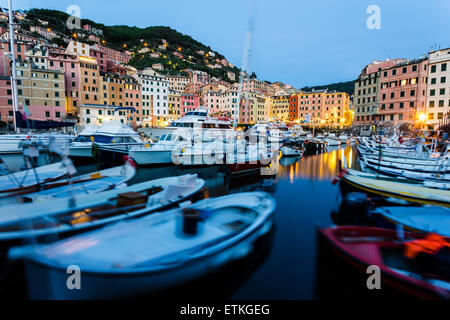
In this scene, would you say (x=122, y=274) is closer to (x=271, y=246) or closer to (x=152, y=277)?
(x=152, y=277)

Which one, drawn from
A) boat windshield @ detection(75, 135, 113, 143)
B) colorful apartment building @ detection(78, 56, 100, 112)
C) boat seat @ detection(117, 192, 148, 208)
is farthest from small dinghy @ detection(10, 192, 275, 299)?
colorful apartment building @ detection(78, 56, 100, 112)

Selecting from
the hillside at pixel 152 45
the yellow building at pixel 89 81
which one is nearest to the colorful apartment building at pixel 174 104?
the yellow building at pixel 89 81

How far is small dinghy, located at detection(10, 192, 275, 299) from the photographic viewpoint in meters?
4.21

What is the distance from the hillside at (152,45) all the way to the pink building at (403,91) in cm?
8978

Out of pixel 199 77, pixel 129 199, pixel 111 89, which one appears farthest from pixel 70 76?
pixel 129 199

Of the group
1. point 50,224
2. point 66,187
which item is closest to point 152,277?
point 50,224

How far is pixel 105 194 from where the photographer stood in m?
8.02

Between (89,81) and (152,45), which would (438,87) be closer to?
(89,81)

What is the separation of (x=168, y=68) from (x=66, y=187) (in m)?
122

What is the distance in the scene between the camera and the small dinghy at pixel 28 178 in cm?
921

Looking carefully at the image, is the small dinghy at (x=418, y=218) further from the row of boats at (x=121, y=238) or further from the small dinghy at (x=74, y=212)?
the small dinghy at (x=74, y=212)

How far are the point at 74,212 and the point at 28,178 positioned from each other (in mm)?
5973

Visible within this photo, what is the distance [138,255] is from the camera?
5.00 m

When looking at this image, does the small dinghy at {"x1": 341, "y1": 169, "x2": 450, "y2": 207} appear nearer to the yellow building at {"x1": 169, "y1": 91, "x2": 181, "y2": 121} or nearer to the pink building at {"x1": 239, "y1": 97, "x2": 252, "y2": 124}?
the yellow building at {"x1": 169, "y1": 91, "x2": 181, "y2": 121}
